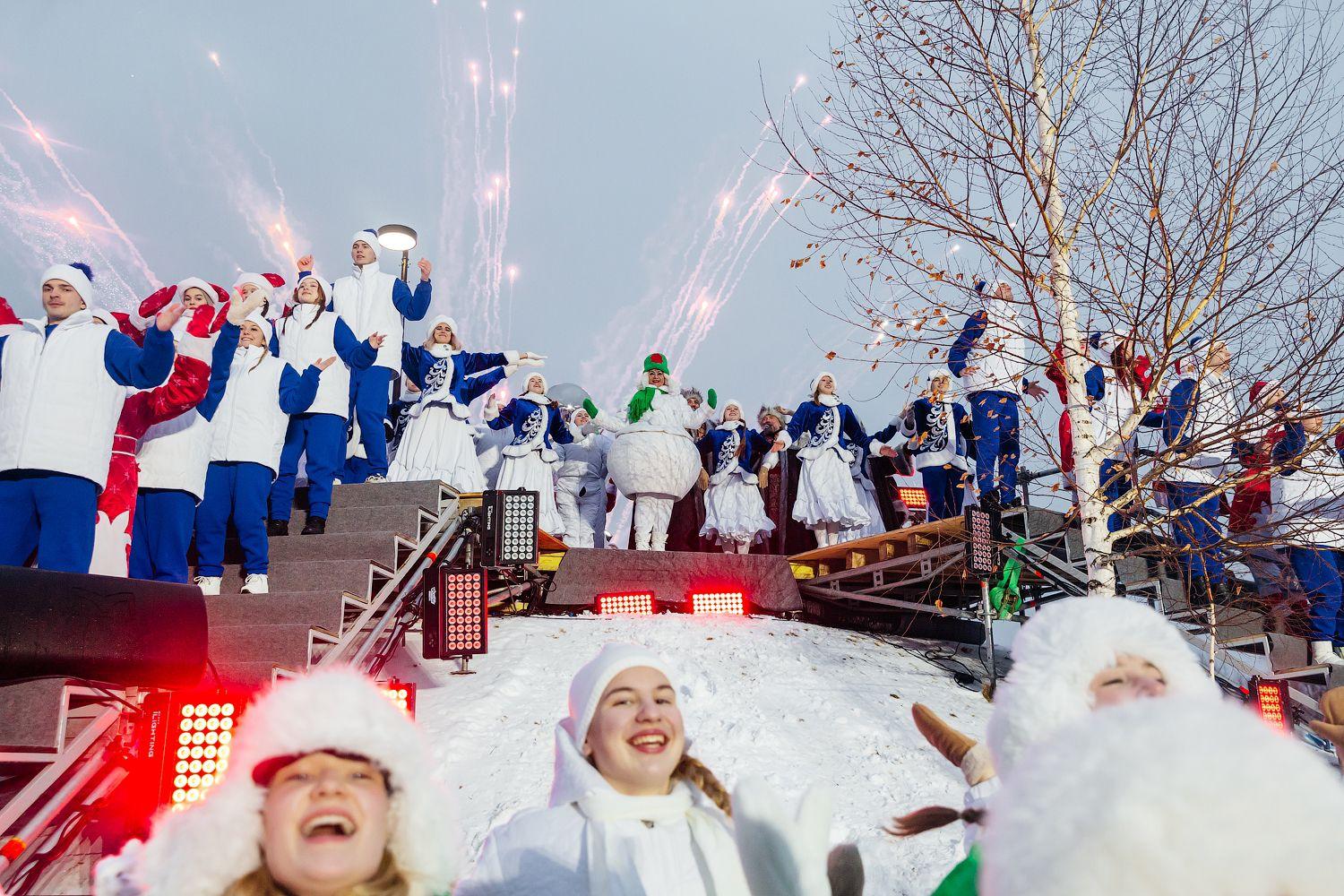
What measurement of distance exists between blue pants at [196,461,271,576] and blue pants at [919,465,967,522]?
6790mm

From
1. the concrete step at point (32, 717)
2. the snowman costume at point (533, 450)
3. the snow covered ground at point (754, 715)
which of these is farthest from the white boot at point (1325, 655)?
the concrete step at point (32, 717)

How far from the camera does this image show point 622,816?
6.82ft

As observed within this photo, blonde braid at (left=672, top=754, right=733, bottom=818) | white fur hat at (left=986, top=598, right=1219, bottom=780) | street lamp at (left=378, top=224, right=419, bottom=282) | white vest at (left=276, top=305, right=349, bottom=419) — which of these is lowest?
blonde braid at (left=672, top=754, right=733, bottom=818)

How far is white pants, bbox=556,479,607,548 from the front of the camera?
35.7 ft

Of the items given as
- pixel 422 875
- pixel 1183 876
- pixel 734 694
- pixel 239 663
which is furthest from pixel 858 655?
pixel 1183 876

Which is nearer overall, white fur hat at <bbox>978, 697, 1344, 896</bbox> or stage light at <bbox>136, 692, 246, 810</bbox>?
white fur hat at <bbox>978, 697, 1344, 896</bbox>

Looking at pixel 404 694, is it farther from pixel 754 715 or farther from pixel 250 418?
pixel 250 418

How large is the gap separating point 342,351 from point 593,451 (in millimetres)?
3866

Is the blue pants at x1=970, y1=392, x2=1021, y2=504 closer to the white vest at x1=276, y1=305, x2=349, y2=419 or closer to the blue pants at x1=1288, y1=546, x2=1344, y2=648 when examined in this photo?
the blue pants at x1=1288, y1=546, x2=1344, y2=648

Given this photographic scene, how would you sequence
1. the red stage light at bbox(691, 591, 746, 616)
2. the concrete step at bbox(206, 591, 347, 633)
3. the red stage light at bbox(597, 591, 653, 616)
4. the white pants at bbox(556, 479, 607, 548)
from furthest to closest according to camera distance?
the white pants at bbox(556, 479, 607, 548), the red stage light at bbox(691, 591, 746, 616), the red stage light at bbox(597, 591, 653, 616), the concrete step at bbox(206, 591, 347, 633)

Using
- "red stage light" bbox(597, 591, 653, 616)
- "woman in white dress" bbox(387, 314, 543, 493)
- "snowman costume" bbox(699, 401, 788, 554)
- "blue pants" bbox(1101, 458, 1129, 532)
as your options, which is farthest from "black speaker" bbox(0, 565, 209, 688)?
"snowman costume" bbox(699, 401, 788, 554)

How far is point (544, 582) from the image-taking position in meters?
8.92

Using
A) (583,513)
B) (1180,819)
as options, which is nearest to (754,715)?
(583,513)

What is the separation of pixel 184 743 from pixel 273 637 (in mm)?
1477
